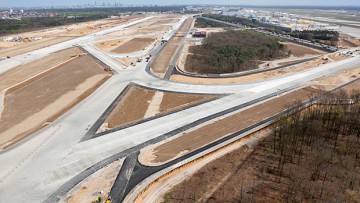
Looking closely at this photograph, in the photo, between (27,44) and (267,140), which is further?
(27,44)

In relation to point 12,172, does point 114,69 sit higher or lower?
higher

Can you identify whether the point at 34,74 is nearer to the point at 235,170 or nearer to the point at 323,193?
the point at 235,170

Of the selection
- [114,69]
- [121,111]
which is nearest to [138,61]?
[114,69]

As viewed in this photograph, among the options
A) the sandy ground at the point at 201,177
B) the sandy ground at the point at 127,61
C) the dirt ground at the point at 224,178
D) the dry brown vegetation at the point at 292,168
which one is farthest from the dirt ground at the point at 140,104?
the sandy ground at the point at 127,61

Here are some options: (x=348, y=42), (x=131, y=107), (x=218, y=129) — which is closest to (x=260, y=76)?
(x=218, y=129)

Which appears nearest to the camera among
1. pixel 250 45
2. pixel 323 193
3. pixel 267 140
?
pixel 323 193

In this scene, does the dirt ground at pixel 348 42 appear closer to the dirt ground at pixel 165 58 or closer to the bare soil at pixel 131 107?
the dirt ground at pixel 165 58

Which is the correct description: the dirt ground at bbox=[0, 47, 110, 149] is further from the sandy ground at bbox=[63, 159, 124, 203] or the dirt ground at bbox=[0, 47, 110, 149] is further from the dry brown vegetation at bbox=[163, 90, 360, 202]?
the dry brown vegetation at bbox=[163, 90, 360, 202]
